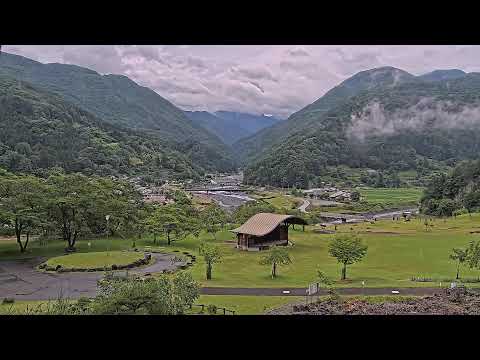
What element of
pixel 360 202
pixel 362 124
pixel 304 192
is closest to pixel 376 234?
pixel 360 202

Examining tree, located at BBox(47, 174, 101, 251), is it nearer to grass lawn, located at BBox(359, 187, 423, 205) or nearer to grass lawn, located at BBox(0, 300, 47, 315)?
A: grass lawn, located at BBox(0, 300, 47, 315)

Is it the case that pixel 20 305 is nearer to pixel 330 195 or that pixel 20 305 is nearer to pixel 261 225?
pixel 261 225

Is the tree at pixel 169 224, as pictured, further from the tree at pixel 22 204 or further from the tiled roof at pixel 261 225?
the tree at pixel 22 204

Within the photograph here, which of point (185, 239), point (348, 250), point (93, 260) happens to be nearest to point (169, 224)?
point (185, 239)

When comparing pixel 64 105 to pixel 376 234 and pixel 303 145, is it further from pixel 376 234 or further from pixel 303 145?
pixel 376 234

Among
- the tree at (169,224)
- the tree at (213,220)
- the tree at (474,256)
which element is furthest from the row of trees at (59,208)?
the tree at (474,256)
